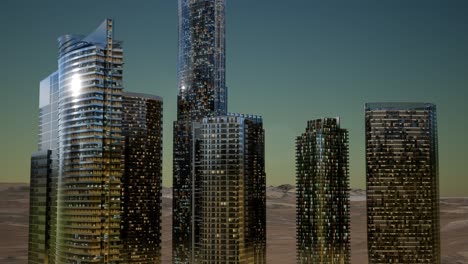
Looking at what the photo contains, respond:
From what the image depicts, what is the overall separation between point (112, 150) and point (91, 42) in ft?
107

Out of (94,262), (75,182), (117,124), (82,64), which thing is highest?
(82,64)

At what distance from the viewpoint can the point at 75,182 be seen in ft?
641

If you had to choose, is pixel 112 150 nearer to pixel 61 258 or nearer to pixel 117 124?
pixel 117 124

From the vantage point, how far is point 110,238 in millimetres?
187375

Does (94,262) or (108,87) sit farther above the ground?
(108,87)

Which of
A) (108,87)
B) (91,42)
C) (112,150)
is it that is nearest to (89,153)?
(112,150)

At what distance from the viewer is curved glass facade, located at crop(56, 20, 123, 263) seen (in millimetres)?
186750

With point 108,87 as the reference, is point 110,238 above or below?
below

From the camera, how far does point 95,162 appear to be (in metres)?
192

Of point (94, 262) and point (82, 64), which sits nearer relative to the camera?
point (94, 262)

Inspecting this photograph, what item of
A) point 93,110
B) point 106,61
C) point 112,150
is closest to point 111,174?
point 112,150

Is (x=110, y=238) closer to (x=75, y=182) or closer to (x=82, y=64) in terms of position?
(x=75, y=182)

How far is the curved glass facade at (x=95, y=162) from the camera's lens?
→ 18675 centimetres

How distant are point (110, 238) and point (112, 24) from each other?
6079cm
